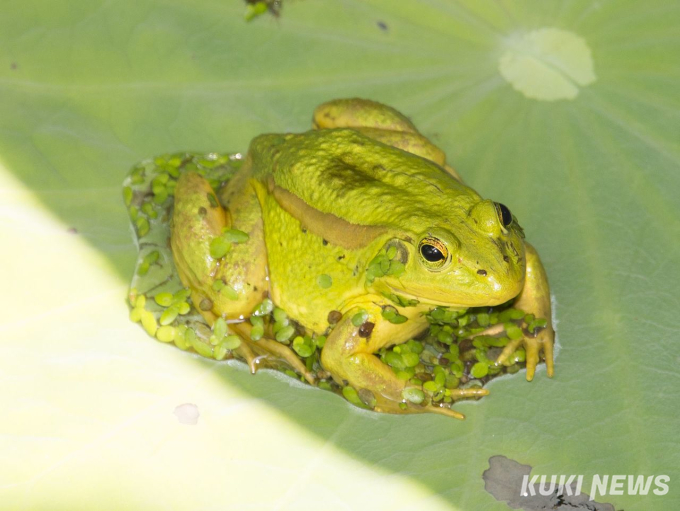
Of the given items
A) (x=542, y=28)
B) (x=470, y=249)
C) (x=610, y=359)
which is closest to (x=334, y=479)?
(x=470, y=249)

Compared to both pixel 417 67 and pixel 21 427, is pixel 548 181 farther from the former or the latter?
pixel 21 427

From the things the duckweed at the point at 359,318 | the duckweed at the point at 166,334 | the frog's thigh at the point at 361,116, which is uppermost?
the frog's thigh at the point at 361,116

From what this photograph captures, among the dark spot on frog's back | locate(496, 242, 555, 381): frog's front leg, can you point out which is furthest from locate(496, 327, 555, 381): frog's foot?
the dark spot on frog's back

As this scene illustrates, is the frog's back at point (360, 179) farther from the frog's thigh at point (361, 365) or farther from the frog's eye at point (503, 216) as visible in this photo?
the frog's thigh at point (361, 365)

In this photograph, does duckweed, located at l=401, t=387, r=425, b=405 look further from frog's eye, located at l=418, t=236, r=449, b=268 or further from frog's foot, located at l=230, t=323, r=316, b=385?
frog's eye, located at l=418, t=236, r=449, b=268

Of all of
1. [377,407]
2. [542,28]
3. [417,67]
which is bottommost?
[377,407]

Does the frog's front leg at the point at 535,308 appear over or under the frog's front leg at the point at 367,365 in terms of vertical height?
over

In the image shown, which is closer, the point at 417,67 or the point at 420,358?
the point at 420,358

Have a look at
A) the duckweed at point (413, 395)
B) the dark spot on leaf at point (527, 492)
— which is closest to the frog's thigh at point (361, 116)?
the duckweed at point (413, 395)
